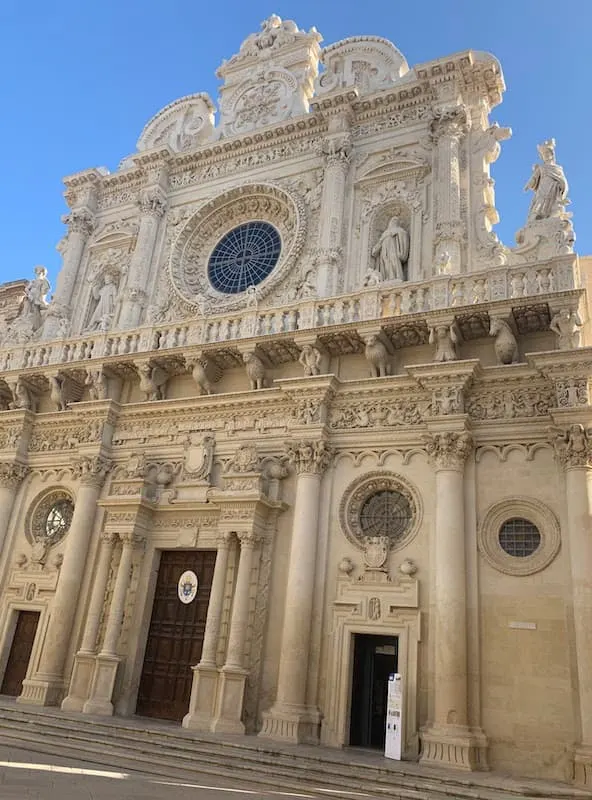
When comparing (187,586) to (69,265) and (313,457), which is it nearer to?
(313,457)

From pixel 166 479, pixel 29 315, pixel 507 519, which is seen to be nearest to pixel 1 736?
pixel 166 479

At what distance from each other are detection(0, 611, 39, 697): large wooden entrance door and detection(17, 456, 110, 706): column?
704 millimetres

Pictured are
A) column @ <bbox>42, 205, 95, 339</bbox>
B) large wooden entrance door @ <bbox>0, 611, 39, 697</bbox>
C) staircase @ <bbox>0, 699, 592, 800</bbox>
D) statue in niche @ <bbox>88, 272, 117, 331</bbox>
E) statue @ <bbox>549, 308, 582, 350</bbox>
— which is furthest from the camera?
column @ <bbox>42, 205, 95, 339</bbox>

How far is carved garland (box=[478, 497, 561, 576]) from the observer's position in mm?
10008

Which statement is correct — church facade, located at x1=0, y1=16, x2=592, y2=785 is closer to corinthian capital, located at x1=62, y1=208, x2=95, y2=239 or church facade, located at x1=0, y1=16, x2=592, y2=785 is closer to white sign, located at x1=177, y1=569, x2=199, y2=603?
white sign, located at x1=177, y1=569, x2=199, y2=603

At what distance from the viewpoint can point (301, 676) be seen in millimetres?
10555

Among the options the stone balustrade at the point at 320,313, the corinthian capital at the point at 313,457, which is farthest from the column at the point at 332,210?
the corinthian capital at the point at 313,457

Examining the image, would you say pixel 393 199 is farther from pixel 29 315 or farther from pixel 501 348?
pixel 29 315

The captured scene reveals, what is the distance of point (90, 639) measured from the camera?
1249cm

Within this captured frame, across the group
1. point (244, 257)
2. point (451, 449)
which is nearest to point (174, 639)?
point (451, 449)

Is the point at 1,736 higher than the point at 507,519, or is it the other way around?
the point at 507,519

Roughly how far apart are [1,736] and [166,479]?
5.26m

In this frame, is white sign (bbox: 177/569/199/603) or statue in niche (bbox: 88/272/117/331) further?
statue in niche (bbox: 88/272/117/331)

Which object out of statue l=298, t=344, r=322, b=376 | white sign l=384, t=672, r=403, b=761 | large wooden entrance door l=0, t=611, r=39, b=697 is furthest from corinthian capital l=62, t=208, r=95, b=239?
white sign l=384, t=672, r=403, b=761
